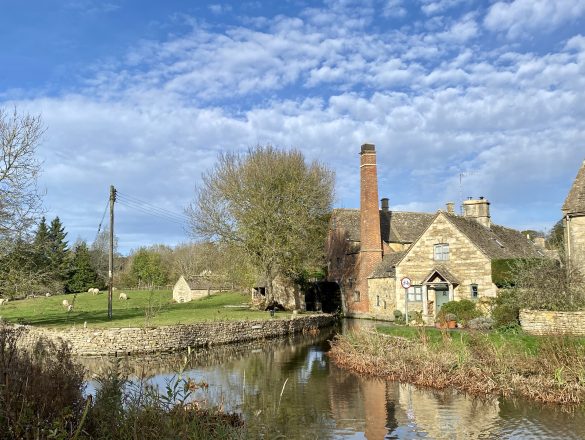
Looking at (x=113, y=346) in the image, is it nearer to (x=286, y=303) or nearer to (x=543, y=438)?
(x=543, y=438)

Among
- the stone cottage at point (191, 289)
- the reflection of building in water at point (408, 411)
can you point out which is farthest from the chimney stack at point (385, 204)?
the reflection of building in water at point (408, 411)

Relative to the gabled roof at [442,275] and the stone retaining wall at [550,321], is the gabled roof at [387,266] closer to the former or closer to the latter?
the gabled roof at [442,275]

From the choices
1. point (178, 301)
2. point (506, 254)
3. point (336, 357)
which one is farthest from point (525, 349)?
point (178, 301)

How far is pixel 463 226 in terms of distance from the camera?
36.7 metres

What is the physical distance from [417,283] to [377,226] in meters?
8.30

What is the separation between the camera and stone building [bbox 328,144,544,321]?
35.2m

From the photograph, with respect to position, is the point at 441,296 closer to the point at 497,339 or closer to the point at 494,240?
the point at 494,240

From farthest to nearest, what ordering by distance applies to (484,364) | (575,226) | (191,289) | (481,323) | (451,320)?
(191,289)
(451,320)
(575,226)
(481,323)
(484,364)

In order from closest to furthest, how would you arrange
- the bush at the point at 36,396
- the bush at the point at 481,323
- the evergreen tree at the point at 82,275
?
the bush at the point at 36,396
the bush at the point at 481,323
the evergreen tree at the point at 82,275

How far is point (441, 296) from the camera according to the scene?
36406 mm

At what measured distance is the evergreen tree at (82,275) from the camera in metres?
67.9

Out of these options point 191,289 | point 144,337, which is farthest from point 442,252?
point 191,289

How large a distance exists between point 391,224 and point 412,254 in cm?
1339

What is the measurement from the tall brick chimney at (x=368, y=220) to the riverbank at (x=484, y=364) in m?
24.6
